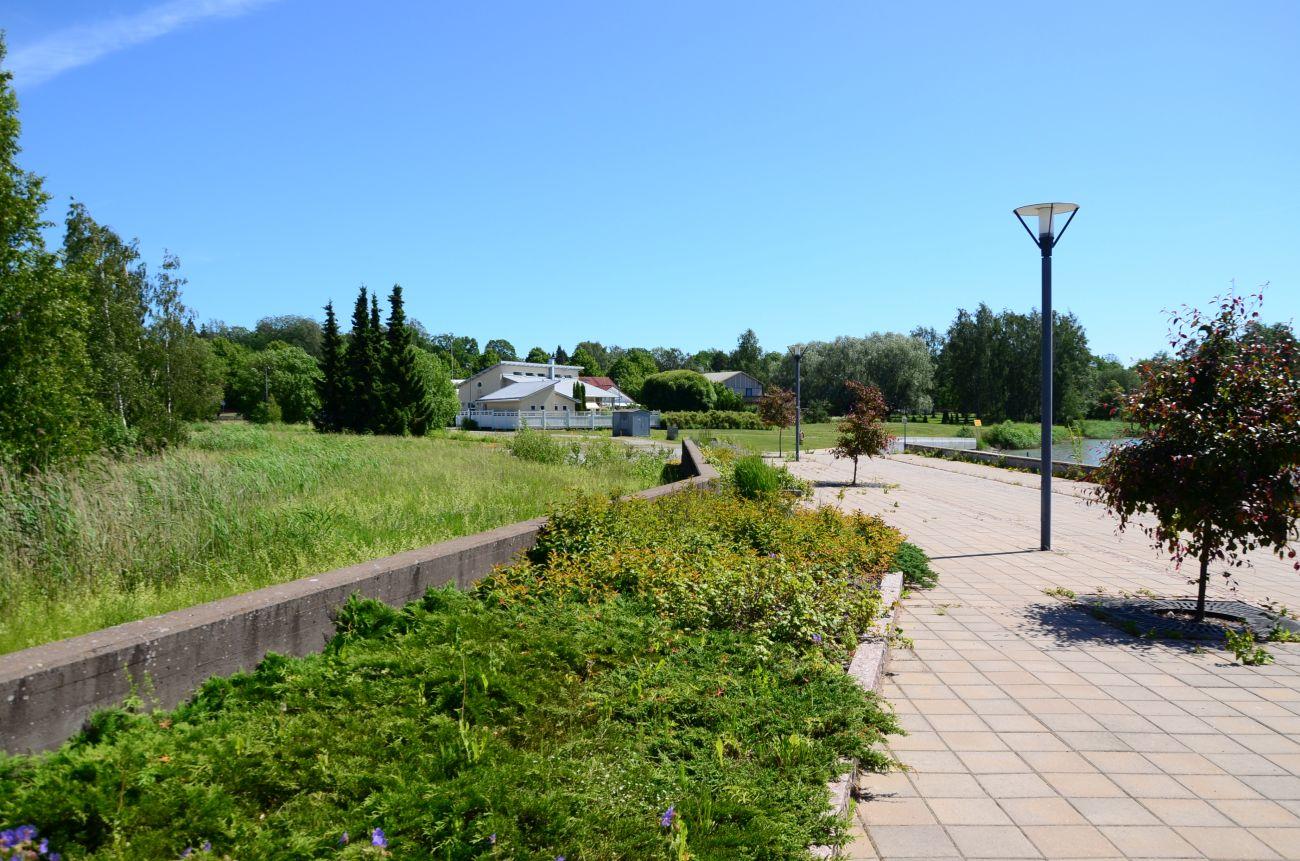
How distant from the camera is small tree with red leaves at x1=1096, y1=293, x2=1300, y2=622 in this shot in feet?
19.0

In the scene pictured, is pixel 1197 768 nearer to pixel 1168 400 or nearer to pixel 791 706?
pixel 791 706

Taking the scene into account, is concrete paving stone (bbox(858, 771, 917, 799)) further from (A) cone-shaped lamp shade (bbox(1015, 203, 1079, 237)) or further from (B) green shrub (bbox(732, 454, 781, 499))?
(A) cone-shaped lamp shade (bbox(1015, 203, 1079, 237))

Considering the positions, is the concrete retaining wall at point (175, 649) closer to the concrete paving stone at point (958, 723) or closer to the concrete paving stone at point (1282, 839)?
the concrete paving stone at point (958, 723)

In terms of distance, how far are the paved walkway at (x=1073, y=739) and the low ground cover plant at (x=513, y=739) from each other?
0.38 meters

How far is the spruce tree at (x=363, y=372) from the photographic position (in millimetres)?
36906

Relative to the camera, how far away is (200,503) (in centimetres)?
589

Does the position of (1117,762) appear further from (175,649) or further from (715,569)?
(175,649)

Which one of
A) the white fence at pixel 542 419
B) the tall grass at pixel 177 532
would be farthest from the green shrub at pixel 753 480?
the white fence at pixel 542 419

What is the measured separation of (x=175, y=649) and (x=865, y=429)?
17.3 meters

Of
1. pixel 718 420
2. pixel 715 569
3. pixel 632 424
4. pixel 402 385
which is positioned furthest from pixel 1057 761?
pixel 718 420

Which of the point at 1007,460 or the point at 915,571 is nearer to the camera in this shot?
the point at 915,571

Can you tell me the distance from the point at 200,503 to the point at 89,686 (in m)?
3.30

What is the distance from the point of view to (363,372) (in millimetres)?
37656

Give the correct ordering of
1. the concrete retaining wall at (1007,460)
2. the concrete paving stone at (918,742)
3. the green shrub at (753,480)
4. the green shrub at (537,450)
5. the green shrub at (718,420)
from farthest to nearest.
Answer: the green shrub at (718,420), the concrete retaining wall at (1007,460), the green shrub at (537,450), the green shrub at (753,480), the concrete paving stone at (918,742)
